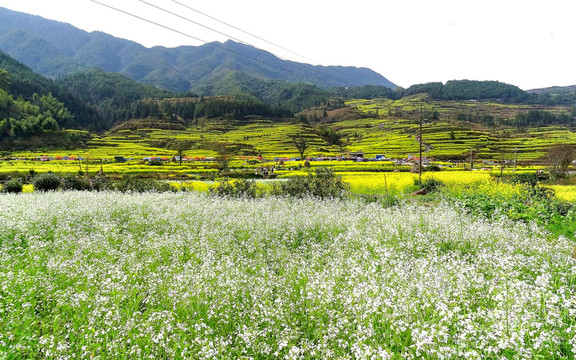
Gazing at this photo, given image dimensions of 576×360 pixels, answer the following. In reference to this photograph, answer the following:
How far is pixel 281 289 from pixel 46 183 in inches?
1182

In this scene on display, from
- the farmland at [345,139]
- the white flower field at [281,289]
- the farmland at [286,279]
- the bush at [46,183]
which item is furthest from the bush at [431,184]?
the bush at [46,183]

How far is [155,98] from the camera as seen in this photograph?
637 feet

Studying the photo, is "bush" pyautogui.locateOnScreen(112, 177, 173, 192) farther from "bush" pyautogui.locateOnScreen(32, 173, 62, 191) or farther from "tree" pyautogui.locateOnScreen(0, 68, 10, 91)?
"tree" pyautogui.locateOnScreen(0, 68, 10, 91)

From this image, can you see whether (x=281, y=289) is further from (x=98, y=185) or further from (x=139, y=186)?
(x=98, y=185)

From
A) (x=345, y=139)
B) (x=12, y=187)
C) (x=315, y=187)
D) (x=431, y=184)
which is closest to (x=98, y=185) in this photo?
(x=12, y=187)

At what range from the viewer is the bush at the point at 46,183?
27766mm

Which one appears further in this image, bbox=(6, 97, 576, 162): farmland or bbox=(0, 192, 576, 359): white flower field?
bbox=(6, 97, 576, 162): farmland

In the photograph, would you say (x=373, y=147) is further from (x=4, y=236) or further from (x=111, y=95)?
(x=111, y=95)

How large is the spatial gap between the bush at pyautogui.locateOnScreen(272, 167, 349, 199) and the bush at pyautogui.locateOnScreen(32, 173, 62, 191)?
20.0m

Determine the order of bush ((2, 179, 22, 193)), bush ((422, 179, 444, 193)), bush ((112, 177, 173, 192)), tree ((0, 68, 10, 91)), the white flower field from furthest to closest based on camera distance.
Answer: tree ((0, 68, 10, 91)), bush ((422, 179, 444, 193)), bush ((2, 179, 22, 193)), bush ((112, 177, 173, 192)), the white flower field

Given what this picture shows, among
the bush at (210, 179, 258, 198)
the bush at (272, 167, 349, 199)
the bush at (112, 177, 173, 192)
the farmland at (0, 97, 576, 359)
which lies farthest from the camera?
the bush at (112, 177, 173, 192)

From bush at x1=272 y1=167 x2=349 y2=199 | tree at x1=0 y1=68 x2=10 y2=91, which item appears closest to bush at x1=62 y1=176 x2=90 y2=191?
bush at x1=272 y1=167 x2=349 y2=199

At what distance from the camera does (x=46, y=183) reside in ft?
92.4

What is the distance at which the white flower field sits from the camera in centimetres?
413
